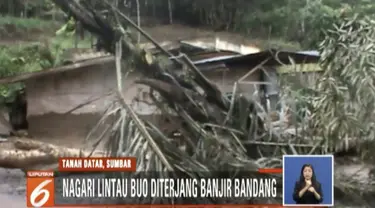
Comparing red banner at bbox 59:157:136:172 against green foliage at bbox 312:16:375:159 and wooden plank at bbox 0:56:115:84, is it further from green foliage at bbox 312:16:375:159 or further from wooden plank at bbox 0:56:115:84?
green foliage at bbox 312:16:375:159

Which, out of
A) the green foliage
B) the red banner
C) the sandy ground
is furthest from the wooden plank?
the green foliage

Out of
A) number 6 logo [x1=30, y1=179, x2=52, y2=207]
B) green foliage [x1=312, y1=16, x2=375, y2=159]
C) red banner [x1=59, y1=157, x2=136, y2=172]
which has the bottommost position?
number 6 logo [x1=30, y1=179, x2=52, y2=207]

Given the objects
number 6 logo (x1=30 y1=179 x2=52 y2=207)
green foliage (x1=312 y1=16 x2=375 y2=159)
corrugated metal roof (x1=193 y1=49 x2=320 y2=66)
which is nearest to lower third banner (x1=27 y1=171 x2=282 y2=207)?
number 6 logo (x1=30 y1=179 x2=52 y2=207)

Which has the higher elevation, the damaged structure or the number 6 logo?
the damaged structure

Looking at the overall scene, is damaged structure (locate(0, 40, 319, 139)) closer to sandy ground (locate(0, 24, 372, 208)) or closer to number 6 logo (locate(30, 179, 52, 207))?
sandy ground (locate(0, 24, 372, 208))

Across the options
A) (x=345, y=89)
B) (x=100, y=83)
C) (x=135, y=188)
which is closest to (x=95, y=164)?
(x=135, y=188)

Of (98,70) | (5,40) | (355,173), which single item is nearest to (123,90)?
(98,70)

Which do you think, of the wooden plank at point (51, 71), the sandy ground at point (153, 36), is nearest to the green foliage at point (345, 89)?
the sandy ground at point (153, 36)

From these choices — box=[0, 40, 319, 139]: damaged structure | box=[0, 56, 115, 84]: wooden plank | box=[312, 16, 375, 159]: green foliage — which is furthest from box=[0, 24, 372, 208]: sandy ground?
box=[312, 16, 375, 159]: green foliage

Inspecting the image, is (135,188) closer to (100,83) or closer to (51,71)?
(100,83)

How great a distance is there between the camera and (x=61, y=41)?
2.66 m

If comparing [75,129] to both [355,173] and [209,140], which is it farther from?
[355,173]

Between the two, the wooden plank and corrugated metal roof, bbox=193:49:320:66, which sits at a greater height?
corrugated metal roof, bbox=193:49:320:66

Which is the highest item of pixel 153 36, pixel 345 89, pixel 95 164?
pixel 153 36
